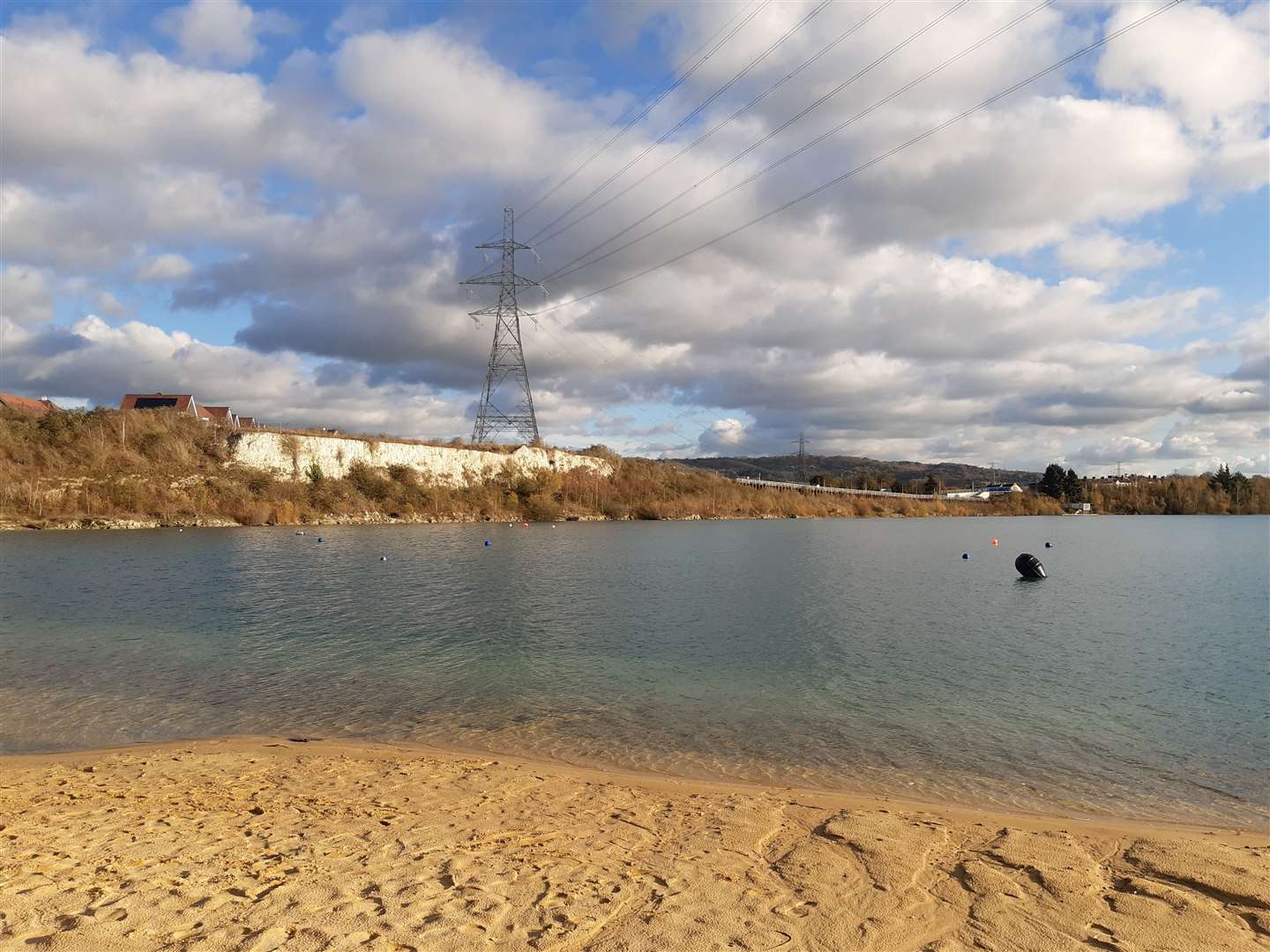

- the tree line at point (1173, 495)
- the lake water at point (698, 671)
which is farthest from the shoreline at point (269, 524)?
the tree line at point (1173, 495)

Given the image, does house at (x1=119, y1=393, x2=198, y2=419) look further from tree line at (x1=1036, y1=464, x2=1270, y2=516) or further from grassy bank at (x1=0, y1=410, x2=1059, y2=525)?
tree line at (x1=1036, y1=464, x2=1270, y2=516)

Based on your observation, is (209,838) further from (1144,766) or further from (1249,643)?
(1249,643)

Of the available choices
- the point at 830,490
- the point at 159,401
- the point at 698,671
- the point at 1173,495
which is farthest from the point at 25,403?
the point at 1173,495

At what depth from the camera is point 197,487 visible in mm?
71938

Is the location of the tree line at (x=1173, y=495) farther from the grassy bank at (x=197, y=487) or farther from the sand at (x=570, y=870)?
the sand at (x=570, y=870)

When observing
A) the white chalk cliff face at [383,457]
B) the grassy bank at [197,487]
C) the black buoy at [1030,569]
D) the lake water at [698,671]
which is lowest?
the lake water at [698,671]

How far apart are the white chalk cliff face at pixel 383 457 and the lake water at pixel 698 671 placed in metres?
41.9

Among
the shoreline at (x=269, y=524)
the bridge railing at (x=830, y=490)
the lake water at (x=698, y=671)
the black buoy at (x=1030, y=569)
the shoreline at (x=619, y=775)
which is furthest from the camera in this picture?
the bridge railing at (x=830, y=490)

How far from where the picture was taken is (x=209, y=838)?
7.36m

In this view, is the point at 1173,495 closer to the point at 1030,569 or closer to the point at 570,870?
the point at 1030,569

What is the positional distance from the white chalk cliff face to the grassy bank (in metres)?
1.32

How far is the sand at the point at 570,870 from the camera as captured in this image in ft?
18.4

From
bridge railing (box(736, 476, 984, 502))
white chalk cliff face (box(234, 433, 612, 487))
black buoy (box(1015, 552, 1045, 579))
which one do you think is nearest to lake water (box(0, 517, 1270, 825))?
black buoy (box(1015, 552, 1045, 579))

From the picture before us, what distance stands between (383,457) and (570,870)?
291 feet
